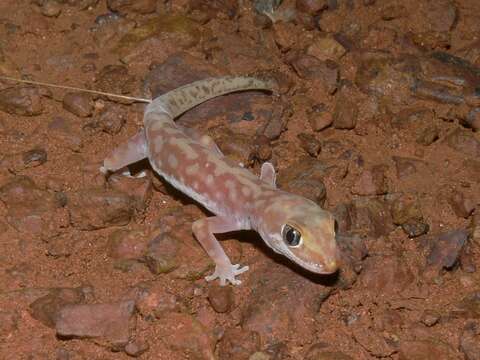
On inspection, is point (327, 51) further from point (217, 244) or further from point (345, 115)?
point (217, 244)

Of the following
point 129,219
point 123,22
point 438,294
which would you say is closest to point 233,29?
point 123,22

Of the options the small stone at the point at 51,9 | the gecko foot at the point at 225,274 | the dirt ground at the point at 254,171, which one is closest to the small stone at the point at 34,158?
the dirt ground at the point at 254,171

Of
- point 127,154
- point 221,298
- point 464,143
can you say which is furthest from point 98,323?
point 464,143

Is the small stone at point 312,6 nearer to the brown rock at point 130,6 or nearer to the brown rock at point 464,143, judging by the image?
the brown rock at point 130,6

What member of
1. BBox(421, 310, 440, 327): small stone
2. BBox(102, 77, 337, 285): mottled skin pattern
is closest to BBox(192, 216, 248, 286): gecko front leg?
BBox(102, 77, 337, 285): mottled skin pattern

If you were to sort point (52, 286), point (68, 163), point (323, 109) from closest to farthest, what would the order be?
point (52, 286) < point (68, 163) < point (323, 109)

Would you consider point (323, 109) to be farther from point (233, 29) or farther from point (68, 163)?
point (68, 163)
